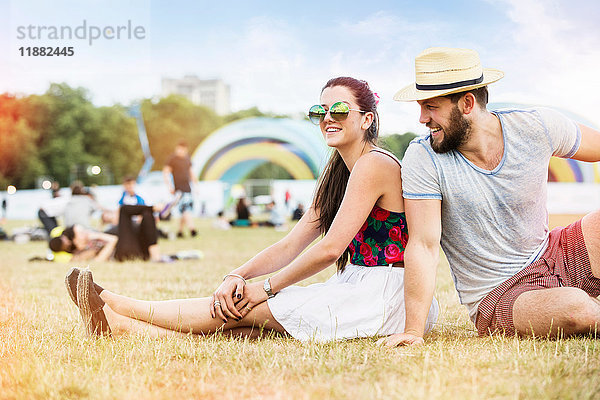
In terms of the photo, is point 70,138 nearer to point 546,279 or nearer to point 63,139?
point 63,139

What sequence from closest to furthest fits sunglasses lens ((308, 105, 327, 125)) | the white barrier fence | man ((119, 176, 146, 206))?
1. sunglasses lens ((308, 105, 327, 125))
2. man ((119, 176, 146, 206))
3. the white barrier fence

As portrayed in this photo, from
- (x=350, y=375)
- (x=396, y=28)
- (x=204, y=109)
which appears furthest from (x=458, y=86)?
(x=204, y=109)

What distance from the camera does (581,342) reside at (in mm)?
2453

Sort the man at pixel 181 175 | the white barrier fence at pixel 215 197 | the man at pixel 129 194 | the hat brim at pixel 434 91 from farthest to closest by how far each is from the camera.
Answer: the white barrier fence at pixel 215 197 < the man at pixel 181 175 < the man at pixel 129 194 < the hat brim at pixel 434 91

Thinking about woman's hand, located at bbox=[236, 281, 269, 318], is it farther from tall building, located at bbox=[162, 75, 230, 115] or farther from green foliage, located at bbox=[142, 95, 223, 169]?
tall building, located at bbox=[162, 75, 230, 115]

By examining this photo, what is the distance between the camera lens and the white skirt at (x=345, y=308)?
8.71 feet

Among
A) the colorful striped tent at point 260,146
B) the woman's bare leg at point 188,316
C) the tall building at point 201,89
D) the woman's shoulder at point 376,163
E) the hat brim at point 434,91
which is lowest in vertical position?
the woman's bare leg at point 188,316

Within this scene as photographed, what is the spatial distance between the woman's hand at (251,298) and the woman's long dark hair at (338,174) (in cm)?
44

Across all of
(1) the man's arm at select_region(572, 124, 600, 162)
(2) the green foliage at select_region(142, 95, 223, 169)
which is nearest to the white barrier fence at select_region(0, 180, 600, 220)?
(1) the man's arm at select_region(572, 124, 600, 162)

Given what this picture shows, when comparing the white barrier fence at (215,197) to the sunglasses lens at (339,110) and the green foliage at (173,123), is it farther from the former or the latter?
the green foliage at (173,123)

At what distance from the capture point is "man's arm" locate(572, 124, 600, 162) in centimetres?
280

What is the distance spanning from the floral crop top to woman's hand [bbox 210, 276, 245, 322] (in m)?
0.57

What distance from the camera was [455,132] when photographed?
8.82 feet

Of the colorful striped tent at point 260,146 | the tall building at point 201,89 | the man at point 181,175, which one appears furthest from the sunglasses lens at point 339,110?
the tall building at point 201,89
